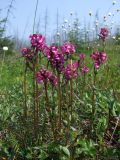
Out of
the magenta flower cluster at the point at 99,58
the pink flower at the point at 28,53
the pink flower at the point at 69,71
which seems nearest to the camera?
the pink flower at the point at 69,71

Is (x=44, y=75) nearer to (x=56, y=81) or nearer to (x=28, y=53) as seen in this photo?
(x=56, y=81)

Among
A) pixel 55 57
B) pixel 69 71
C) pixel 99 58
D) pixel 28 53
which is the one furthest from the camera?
pixel 99 58

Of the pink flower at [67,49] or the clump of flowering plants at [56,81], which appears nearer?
the clump of flowering plants at [56,81]

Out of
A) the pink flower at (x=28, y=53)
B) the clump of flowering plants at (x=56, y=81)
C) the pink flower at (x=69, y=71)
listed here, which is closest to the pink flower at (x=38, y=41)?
the clump of flowering plants at (x=56, y=81)

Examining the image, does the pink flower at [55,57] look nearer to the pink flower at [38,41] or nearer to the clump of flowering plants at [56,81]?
the clump of flowering plants at [56,81]

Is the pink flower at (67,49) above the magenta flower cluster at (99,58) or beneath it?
above

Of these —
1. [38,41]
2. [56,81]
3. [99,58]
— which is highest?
[38,41]

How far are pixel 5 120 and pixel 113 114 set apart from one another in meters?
0.88

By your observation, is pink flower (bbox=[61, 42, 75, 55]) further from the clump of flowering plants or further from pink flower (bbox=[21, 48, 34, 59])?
pink flower (bbox=[21, 48, 34, 59])

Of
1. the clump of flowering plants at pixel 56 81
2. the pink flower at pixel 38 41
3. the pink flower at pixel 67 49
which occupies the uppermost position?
the pink flower at pixel 38 41

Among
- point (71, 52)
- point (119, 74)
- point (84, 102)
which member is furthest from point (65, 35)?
point (71, 52)

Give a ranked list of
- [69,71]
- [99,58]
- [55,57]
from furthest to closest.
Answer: [99,58]
[69,71]
[55,57]

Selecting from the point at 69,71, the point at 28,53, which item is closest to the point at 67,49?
the point at 69,71

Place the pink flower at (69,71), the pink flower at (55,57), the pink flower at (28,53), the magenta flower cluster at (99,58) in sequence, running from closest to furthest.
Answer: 1. the pink flower at (55,57)
2. the pink flower at (69,71)
3. the pink flower at (28,53)
4. the magenta flower cluster at (99,58)
